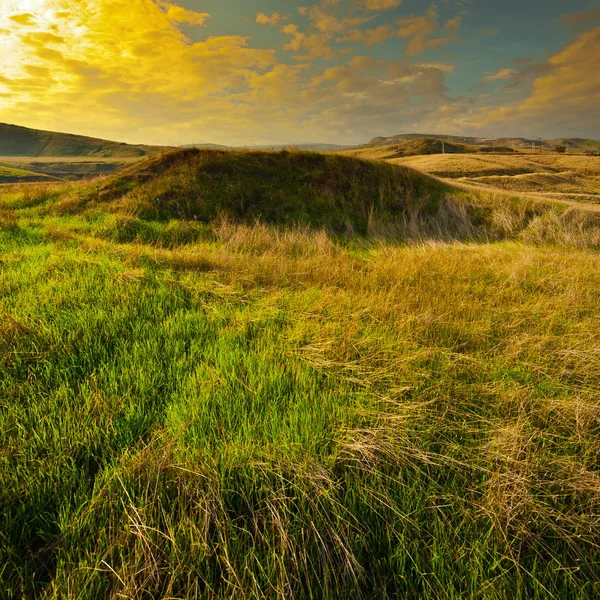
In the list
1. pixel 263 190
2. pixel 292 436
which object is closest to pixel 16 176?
pixel 263 190

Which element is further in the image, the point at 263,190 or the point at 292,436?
the point at 263,190

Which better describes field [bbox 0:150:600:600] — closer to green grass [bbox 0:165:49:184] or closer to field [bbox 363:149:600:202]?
field [bbox 363:149:600:202]

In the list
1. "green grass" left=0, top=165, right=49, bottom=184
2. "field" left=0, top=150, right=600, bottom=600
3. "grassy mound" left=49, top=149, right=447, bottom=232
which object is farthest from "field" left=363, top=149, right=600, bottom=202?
"green grass" left=0, top=165, right=49, bottom=184

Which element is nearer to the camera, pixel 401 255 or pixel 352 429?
pixel 352 429

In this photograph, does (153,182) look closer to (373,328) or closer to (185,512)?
(373,328)

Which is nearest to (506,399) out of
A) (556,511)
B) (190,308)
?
(556,511)

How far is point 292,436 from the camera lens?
6.18ft

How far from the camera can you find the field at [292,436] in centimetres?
Answer: 129

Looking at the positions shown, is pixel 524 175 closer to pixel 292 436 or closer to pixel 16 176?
pixel 292 436

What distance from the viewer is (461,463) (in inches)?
67.8

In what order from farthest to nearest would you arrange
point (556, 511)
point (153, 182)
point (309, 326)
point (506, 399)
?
point (153, 182) → point (309, 326) → point (506, 399) → point (556, 511)

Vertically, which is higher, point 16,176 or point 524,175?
point 16,176

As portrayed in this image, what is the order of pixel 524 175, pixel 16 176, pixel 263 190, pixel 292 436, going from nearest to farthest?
pixel 292 436 → pixel 263 190 → pixel 524 175 → pixel 16 176

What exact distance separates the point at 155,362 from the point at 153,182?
1211 centimetres
